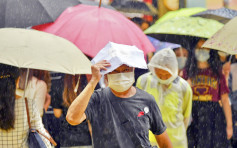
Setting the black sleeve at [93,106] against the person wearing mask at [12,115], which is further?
the person wearing mask at [12,115]

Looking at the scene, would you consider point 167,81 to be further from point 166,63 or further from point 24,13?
point 24,13

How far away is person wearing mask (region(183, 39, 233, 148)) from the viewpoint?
276 inches

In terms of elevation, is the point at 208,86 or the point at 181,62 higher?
the point at 208,86

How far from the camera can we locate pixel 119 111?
154 inches

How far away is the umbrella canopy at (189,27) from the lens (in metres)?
7.28

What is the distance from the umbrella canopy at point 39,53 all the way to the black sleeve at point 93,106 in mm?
745

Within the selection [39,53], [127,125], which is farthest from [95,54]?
[127,125]

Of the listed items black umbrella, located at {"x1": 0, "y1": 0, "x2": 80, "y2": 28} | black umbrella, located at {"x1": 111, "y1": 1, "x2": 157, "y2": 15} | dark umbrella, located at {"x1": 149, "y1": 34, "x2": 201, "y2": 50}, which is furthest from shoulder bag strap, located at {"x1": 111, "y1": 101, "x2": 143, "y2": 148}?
black umbrella, located at {"x1": 111, "y1": 1, "x2": 157, "y2": 15}

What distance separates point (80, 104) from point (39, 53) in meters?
1.29

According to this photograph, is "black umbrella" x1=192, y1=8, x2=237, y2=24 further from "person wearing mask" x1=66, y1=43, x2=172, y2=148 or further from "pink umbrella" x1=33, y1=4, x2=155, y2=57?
"person wearing mask" x1=66, y1=43, x2=172, y2=148

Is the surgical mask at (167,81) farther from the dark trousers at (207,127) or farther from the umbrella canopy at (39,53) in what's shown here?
the umbrella canopy at (39,53)

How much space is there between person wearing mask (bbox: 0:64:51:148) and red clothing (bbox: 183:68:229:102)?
10.7 feet

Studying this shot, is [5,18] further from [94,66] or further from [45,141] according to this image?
[94,66]

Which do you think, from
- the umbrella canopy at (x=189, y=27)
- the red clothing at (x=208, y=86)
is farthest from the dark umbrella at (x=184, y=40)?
the red clothing at (x=208, y=86)
